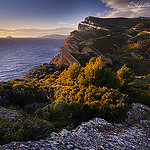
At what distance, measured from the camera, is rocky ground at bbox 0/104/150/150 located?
805 centimetres

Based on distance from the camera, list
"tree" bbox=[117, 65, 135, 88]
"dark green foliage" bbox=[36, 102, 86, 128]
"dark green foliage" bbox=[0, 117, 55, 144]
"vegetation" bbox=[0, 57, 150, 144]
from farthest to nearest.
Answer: "tree" bbox=[117, 65, 135, 88]
"dark green foliage" bbox=[36, 102, 86, 128]
"vegetation" bbox=[0, 57, 150, 144]
"dark green foliage" bbox=[0, 117, 55, 144]

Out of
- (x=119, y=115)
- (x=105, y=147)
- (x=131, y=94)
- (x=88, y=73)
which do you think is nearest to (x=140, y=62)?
(x=131, y=94)

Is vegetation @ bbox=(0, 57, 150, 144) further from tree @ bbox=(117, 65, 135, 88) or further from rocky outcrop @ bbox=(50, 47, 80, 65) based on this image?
rocky outcrop @ bbox=(50, 47, 80, 65)

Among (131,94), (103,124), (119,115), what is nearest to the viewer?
(103,124)

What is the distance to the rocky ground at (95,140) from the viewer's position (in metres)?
8.05

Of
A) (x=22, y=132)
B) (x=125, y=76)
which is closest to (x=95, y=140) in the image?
(x=22, y=132)

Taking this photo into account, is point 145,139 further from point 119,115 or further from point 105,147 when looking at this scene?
point 105,147

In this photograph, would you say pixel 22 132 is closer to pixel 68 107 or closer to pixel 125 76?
pixel 68 107

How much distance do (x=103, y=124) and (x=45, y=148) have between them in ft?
26.7

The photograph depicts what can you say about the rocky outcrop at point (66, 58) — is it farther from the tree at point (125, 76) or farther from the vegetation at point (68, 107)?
the vegetation at point (68, 107)

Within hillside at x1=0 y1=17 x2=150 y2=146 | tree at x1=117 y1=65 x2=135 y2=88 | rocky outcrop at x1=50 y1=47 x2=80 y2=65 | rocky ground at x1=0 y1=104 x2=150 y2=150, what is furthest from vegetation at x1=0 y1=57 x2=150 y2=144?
rocky outcrop at x1=50 y1=47 x2=80 y2=65

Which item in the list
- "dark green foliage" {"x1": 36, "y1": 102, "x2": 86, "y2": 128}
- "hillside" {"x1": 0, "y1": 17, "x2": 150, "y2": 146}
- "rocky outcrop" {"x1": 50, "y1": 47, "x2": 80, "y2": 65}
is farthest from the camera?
"rocky outcrop" {"x1": 50, "y1": 47, "x2": 80, "y2": 65}

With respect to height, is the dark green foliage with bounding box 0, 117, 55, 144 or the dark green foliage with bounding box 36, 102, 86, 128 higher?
the dark green foliage with bounding box 0, 117, 55, 144

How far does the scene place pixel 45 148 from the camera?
7.69m
